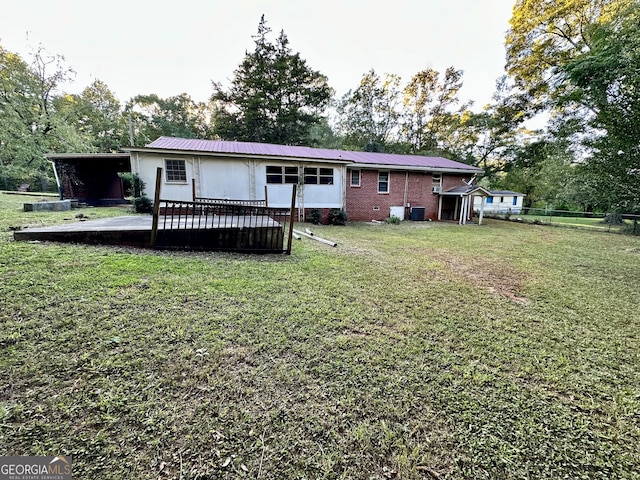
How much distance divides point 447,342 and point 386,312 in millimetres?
802

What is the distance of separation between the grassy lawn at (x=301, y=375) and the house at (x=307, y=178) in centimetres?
674

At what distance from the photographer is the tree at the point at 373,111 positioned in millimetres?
27266

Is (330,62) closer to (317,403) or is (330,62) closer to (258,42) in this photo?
(258,42)

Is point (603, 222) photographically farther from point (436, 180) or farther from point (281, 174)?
point (281, 174)

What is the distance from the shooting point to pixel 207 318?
2.85 meters

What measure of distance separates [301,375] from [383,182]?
13.9 meters

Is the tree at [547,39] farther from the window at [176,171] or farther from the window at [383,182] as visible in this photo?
the window at [176,171]

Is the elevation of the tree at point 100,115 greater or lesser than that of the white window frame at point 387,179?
greater

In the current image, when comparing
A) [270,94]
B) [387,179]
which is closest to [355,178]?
[387,179]

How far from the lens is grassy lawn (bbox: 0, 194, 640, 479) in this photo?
1.48m

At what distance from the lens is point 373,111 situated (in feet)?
91.7

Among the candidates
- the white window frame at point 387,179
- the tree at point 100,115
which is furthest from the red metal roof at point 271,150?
the tree at point 100,115

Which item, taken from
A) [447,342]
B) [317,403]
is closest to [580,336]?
[447,342]

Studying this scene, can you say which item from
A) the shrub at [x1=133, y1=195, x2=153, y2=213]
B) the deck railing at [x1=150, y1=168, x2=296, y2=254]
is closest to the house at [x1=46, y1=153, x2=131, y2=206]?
the shrub at [x1=133, y1=195, x2=153, y2=213]
